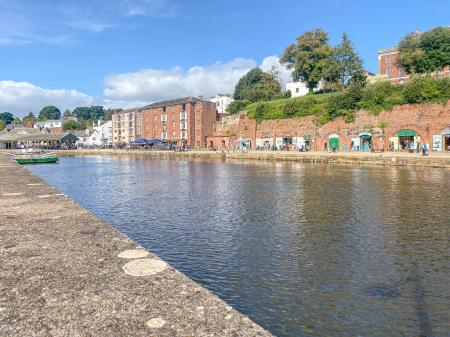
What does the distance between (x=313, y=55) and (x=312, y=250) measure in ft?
229

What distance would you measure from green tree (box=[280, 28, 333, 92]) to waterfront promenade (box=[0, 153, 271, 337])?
71.9m

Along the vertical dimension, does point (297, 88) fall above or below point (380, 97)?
above

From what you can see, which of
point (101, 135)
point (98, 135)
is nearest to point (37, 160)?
point (101, 135)

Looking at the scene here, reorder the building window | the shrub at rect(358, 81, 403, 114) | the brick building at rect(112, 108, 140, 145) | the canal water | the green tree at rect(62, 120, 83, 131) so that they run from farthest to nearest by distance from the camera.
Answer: the green tree at rect(62, 120, 83, 131), the brick building at rect(112, 108, 140, 145), the building window, the shrub at rect(358, 81, 403, 114), the canal water

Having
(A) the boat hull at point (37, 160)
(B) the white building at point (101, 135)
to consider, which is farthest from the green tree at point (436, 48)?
(B) the white building at point (101, 135)

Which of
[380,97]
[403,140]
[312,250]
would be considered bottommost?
[312,250]

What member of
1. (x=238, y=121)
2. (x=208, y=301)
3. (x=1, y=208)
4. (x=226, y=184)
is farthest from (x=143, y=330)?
(x=238, y=121)

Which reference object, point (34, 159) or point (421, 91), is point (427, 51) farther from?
point (34, 159)

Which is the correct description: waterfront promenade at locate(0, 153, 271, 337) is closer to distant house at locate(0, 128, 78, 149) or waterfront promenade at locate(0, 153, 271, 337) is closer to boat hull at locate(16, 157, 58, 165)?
boat hull at locate(16, 157, 58, 165)

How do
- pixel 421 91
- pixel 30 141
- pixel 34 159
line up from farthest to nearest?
pixel 30 141, pixel 34 159, pixel 421 91

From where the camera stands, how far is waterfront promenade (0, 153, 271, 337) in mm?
4020

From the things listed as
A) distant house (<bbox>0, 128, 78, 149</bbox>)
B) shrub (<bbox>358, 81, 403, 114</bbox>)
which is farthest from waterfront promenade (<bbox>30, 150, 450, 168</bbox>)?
distant house (<bbox>0, 128, 78, 149</bbox>)

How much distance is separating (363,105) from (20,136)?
10686 cm

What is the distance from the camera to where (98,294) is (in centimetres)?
482
